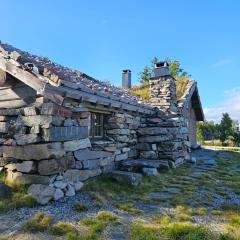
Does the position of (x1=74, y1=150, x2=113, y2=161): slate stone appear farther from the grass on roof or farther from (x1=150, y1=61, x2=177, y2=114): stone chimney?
the grass on roof

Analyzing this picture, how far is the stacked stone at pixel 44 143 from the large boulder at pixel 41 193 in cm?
16

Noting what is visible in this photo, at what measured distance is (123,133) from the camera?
837 cm

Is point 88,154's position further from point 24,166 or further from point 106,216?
point 106,216

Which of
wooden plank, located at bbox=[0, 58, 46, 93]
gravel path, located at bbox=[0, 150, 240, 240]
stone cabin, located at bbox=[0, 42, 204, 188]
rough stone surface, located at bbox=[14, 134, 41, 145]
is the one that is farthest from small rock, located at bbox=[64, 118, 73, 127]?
gravel path, located at bbox=[0, 150, 240, 240]

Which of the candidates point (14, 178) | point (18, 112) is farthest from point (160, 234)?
point (18, 112)

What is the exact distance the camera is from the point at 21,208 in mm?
4777

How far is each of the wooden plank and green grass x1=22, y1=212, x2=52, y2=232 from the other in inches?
98.1

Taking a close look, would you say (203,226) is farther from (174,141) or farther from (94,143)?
(174,141)

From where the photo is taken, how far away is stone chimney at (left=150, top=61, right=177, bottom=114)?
34.9 ft

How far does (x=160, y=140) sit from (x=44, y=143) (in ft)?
16.6

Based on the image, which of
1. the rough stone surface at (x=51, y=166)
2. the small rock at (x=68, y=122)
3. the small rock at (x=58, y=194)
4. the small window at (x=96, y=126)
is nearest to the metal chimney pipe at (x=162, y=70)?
the small window at (x=96, y=126)

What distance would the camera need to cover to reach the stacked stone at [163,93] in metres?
10.6

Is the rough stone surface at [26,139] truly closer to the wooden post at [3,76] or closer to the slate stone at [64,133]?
the slate stone at [64,133]

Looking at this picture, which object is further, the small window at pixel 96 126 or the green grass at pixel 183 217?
the small window at pixel 96 126
